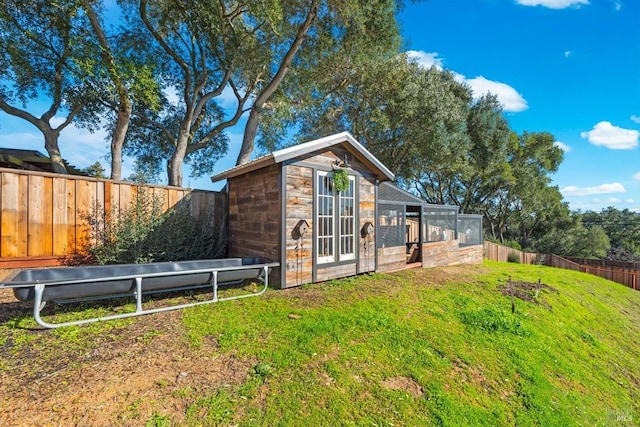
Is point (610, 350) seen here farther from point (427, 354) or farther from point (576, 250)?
point (576, 250)

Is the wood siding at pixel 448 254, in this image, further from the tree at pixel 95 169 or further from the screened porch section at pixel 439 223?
the tree at pixel 95 169

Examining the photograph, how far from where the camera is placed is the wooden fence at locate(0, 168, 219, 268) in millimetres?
4562

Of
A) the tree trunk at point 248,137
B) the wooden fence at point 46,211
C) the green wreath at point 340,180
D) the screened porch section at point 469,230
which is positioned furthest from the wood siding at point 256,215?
the screened porch section at point 469,230

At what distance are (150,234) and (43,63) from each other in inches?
270

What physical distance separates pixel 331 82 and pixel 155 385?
11371mm

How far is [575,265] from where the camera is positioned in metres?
15.0

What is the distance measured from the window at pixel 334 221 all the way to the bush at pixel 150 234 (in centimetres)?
272

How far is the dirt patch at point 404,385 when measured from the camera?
2.53 meters

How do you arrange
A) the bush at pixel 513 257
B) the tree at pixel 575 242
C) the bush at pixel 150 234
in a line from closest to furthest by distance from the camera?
1. the bush at pixel 150 234
2. the bush at pixel 513 257
3. the tree at pixel 575 242

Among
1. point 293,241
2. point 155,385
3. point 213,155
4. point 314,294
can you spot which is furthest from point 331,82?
point 155,385

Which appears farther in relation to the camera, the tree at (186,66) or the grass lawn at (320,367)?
the tree at (186,66)

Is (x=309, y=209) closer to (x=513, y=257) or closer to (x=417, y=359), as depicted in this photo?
(x=417, y=359)

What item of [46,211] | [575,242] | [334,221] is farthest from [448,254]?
[575,242]

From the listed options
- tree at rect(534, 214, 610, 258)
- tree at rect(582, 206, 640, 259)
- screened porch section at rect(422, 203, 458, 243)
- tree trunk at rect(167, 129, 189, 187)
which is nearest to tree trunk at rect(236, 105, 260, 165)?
tree trunk at rect(167, 129, 189, 187)
